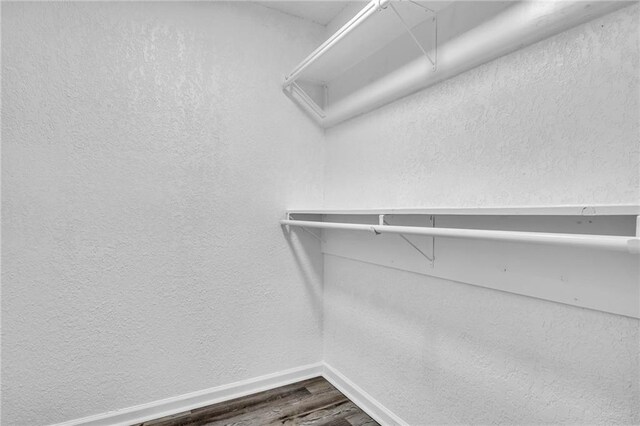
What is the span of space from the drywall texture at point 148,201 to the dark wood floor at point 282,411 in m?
0.13

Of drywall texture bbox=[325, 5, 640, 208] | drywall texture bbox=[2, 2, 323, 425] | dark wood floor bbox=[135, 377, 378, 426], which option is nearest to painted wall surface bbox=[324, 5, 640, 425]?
drywall texture bbox=[325, 5, 640, 208]

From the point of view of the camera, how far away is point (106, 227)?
1.58 meters

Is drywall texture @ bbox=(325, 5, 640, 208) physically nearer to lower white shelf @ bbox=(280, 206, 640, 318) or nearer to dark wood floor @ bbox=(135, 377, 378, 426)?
lower white shelf @ bbox=(280, 206, 640, 318)

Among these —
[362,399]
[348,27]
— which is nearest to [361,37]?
[348,27]

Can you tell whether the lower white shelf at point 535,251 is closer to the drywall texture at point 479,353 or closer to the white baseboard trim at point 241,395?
the drywall texture at point 479,353

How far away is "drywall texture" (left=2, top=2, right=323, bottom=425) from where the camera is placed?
1.45 metres

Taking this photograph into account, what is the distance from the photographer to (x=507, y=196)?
3.69ft

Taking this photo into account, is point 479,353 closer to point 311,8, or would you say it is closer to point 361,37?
point 361,37

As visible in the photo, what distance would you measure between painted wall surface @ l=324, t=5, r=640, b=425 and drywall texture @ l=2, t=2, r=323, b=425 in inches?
21.3

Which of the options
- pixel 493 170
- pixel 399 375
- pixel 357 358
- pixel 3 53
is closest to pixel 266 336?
pixel 357 358

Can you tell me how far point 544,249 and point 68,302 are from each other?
189cm

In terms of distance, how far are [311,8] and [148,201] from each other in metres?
1.40

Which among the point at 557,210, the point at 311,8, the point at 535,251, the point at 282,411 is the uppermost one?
the point at 311,8

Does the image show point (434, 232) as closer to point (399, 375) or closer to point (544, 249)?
point (544, 249)
